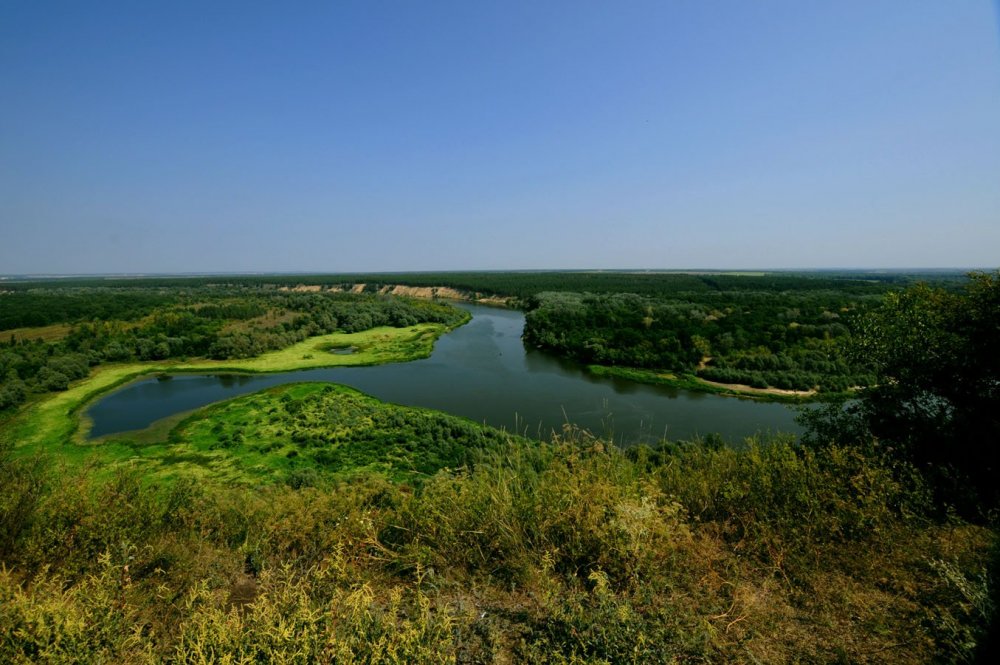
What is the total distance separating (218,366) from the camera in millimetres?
29750

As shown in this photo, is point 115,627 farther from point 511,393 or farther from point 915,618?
point 511,393

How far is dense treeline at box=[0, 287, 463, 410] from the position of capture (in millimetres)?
24656

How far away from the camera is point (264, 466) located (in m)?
14.4

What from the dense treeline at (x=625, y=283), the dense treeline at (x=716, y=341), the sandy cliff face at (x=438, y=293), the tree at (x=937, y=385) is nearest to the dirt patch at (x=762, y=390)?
the dense treeline at (x=716, y=341)

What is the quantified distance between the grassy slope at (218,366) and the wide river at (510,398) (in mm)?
1050

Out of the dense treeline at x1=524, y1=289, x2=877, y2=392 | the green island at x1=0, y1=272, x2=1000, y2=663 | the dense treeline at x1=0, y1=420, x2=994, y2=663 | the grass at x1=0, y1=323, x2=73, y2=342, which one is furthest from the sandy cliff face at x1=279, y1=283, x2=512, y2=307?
the dense treeline at x1=0, y1=420, x2=994, y2=663

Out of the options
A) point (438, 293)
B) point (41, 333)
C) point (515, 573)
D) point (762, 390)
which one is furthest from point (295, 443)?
point (438, 293)

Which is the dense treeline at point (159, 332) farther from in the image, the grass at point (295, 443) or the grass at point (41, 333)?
the grass at point (295, 443)

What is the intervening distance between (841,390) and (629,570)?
2750 cm

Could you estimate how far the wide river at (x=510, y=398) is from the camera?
752 inches

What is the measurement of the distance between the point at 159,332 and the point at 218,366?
1209 cm

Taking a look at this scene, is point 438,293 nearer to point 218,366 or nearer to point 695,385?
point 218,366

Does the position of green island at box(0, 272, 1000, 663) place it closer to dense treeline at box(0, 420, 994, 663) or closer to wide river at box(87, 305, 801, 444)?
dense treeline at box(0, 420, 994, 663)

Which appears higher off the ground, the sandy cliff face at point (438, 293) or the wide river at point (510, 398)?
the sandy cliff face at point (438, 293)
